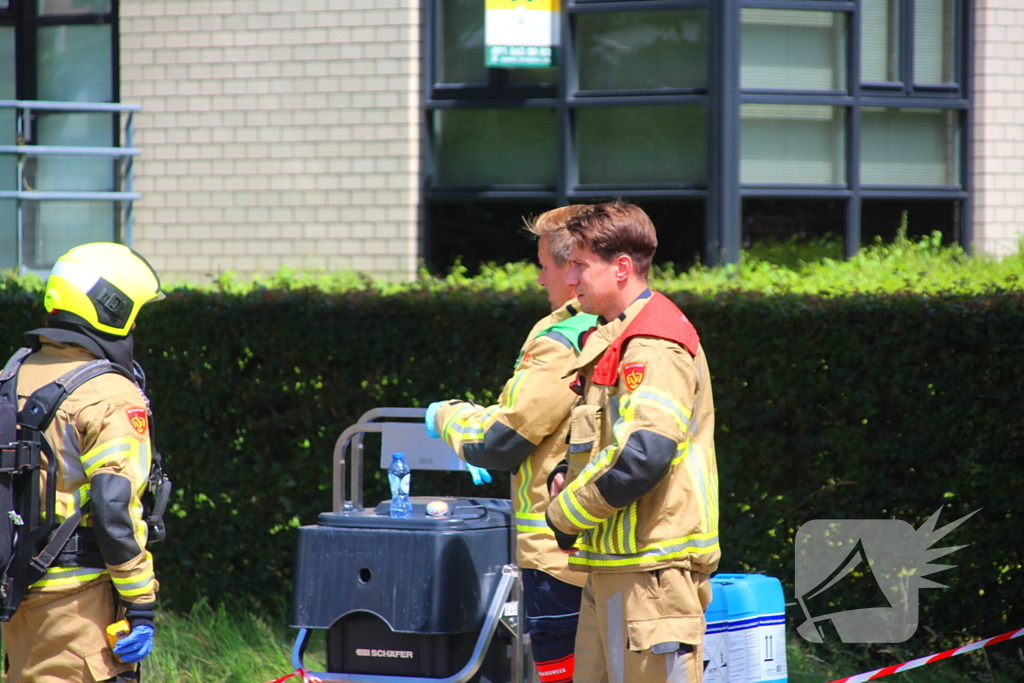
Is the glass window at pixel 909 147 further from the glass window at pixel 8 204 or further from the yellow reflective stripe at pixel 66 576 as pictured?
the glass window at pixel 8 204

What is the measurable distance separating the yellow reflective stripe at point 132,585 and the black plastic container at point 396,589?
666mm

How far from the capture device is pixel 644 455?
304cm

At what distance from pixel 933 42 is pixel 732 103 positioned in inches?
62.0

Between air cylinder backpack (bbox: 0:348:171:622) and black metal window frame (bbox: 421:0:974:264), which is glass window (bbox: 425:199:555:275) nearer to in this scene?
black metal window frame (bbox: 421:0:974:264)

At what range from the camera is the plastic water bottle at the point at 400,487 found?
13.4 ft

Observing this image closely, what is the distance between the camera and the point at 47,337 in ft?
11.6

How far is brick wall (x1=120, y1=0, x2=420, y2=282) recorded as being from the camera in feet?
26.2

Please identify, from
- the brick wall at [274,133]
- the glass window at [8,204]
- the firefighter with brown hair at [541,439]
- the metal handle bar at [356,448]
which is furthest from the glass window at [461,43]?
the firefighter with brown hair at [541,439]

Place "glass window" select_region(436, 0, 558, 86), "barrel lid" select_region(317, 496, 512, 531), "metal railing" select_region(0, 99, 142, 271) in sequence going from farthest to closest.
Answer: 1. "metal railing" select_region(0, 99, 142, 271)
2. "glass window" select_region(436, 0, 558, 86)
3. "barrel lid" select_region(317, 496, 512, 531)

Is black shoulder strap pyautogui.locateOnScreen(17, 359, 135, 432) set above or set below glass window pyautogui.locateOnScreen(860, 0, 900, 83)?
below

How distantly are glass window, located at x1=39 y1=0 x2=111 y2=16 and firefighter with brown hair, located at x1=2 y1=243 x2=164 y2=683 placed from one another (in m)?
5.91

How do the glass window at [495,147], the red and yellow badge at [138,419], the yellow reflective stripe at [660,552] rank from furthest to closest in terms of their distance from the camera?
the glass window at [495,147] < the red and yellow badge at [138,419] < the yellow reflective stripe at [660,552]

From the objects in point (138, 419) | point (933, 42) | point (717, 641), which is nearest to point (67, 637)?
point (138, 419)

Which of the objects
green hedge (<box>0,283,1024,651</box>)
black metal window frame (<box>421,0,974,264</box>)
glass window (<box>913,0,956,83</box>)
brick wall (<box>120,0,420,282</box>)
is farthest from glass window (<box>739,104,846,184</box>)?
green hedge (<box>0,283,1024,651</box>)
